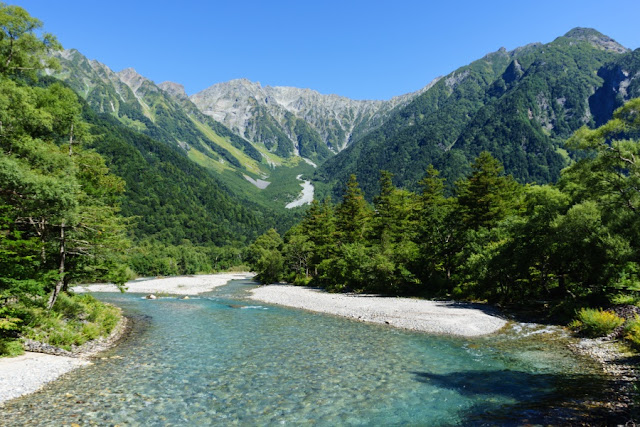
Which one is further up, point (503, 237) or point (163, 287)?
point (503, 237)

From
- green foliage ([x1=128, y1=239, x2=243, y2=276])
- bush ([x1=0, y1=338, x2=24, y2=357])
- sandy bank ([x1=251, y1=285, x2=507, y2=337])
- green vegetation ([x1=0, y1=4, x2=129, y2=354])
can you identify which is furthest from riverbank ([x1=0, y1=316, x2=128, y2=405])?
green foliage ([x1=128, y1=239, x2=243, y2=276])

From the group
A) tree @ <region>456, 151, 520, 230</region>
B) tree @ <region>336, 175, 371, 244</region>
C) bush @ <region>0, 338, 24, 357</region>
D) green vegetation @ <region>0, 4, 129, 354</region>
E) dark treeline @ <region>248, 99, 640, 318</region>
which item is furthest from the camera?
tree @ <region>336, 175, 371, 244</region>

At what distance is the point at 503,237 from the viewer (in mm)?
35594

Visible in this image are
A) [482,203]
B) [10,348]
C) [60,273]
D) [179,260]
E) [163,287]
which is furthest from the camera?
[179,260]

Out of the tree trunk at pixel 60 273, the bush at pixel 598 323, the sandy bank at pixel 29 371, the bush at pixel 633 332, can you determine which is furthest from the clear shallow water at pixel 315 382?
the tree trunk at pixel 60 273

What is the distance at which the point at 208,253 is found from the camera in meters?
147

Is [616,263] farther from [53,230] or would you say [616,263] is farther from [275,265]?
[275,265]

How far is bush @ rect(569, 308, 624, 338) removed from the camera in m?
19.8

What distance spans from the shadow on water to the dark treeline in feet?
24.9

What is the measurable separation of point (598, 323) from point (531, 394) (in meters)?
11.9

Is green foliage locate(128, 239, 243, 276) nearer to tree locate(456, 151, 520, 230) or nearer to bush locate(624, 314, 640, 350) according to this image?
tree locate(456, 151, 520, 230)

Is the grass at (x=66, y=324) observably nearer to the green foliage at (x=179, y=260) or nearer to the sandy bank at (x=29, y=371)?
the sandy bank at (x=29, y=371)

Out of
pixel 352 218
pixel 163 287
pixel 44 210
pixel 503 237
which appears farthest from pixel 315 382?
pixel 163 287

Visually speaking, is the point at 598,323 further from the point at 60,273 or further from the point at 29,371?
the point at 60,273
